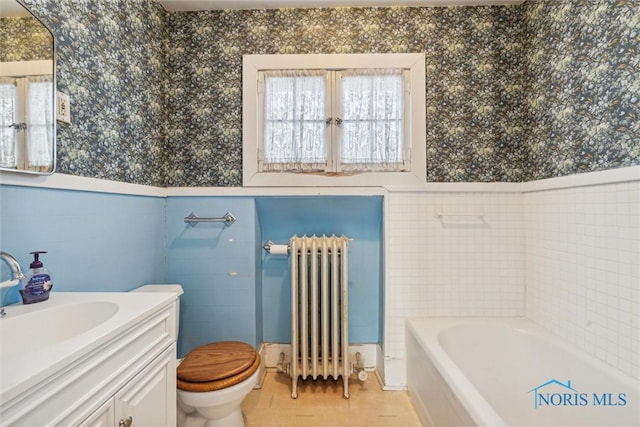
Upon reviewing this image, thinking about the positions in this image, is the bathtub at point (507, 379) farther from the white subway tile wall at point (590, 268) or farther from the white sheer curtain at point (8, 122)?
the white sheer curtain at point (8, 122)

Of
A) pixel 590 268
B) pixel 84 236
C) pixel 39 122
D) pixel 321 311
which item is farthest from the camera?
pixel 321 311

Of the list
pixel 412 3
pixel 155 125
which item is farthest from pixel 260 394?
pixel 412 3

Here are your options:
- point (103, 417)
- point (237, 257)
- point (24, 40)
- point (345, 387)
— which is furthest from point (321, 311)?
point (24, 40)

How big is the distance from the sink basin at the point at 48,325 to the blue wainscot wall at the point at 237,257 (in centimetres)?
53

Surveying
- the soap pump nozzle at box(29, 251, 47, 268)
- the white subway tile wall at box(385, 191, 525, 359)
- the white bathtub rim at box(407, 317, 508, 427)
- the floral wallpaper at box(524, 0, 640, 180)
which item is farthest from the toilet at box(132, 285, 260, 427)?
the floral wallpaper at box(524, 0, 640, 180)

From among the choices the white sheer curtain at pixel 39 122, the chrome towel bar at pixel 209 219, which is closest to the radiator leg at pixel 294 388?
the chrome towel bar at pixel 209 219

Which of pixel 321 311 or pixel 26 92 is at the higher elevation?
pixel 26 92

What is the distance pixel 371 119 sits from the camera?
1.90m

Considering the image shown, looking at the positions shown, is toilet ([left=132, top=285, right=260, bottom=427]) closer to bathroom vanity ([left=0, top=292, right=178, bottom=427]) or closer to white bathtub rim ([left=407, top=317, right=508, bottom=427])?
bathroom vanity ([left=0, top=292, right=178, bottom=427])

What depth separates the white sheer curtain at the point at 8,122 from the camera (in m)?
0.90

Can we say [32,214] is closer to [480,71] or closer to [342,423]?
[342,423]

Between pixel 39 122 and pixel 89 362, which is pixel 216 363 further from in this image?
pixel 39 122

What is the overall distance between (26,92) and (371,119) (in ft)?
5.38

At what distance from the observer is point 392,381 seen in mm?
1876
